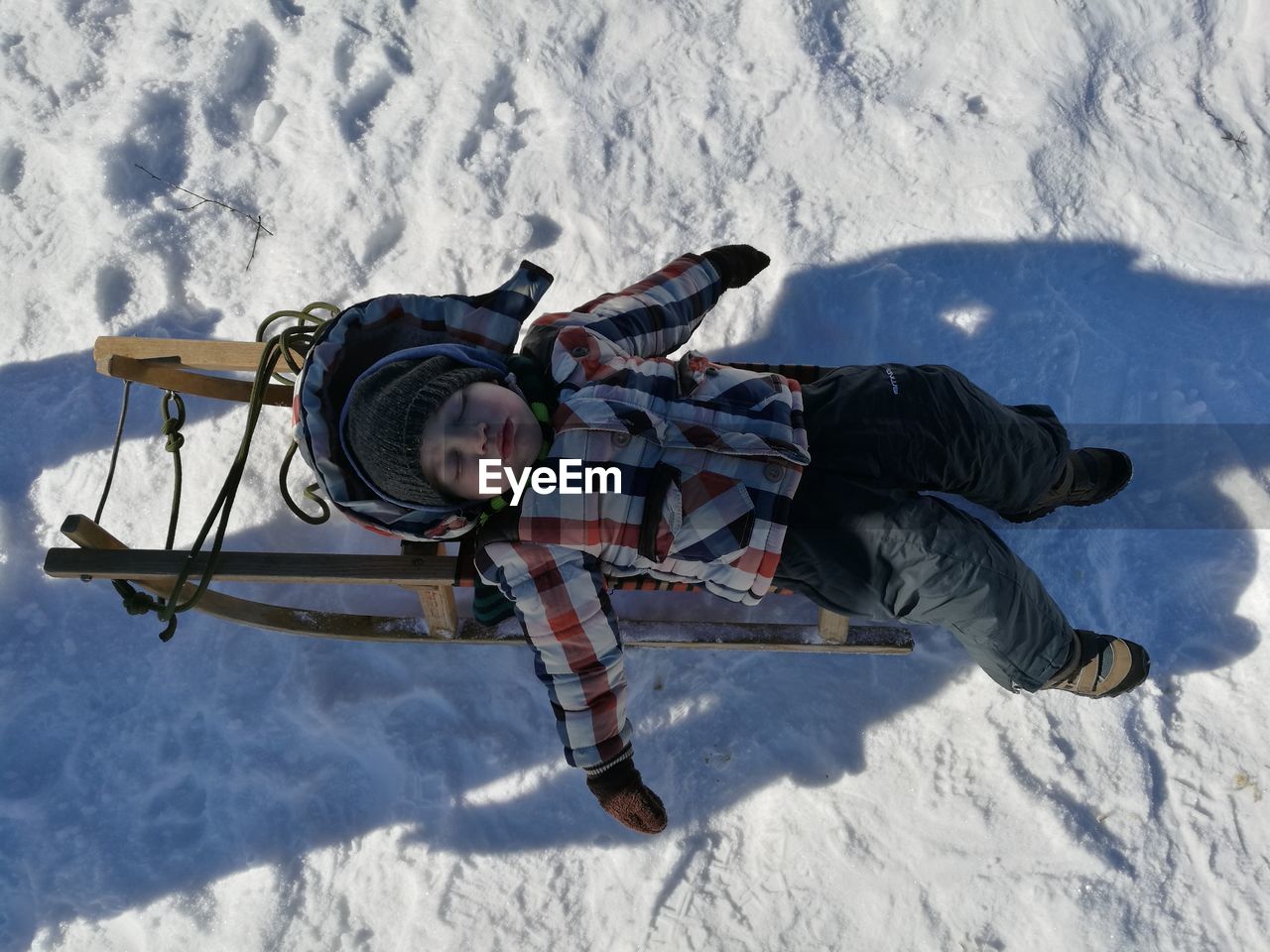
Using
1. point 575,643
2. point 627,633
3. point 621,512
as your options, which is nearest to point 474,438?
point 621,512

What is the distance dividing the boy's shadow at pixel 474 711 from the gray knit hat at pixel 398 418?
880 millimetres

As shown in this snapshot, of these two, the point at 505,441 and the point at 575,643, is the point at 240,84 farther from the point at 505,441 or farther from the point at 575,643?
the point at 575,643

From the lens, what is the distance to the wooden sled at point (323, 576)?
1.80m

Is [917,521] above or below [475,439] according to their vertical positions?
below

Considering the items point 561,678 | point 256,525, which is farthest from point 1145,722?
point 256,525

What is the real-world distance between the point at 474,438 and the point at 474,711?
1015 mm

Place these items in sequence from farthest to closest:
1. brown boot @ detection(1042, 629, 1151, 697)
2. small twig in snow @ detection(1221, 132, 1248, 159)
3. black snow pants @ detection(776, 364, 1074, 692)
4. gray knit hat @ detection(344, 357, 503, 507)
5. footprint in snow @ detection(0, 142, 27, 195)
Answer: footprint in snow @ detection(0, 142, 27, 195) < small twig in snow @ detection(1221, 132, 1248, 159) < brown boot @ detection(1042, 629, 1151, 697) < black snow pants @ detection(776, 364, 1074, 692) < gray knit hat @ detection(344, 357, 503, 507)

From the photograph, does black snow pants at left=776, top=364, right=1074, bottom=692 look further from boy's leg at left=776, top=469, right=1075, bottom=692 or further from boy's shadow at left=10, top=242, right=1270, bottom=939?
boy's shadow at left=10, top=242, right=1270, bottom=939

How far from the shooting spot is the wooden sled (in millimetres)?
1798

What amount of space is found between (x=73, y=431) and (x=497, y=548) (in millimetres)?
1569

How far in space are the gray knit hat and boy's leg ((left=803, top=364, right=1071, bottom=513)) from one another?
83 centimetres

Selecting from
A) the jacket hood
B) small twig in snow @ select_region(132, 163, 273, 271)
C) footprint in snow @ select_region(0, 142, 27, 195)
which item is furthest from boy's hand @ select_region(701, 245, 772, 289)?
footprint in snow @ select_region(0, 142, 27, 195)

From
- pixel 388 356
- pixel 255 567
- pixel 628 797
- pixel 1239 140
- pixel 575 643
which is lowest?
pixel 628 797

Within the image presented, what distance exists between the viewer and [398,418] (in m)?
1.52
